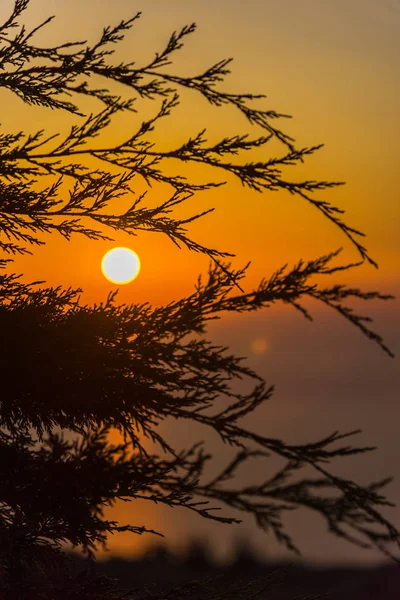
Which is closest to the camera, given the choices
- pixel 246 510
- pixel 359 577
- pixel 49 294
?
pixel 246 510

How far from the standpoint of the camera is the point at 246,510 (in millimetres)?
5555

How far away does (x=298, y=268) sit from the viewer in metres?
5.83

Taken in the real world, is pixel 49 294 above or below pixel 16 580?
above

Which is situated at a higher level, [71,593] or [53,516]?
[53,516]

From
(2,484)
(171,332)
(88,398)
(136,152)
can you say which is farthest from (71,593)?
(136,152)

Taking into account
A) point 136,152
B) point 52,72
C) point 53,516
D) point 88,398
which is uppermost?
point 52,72

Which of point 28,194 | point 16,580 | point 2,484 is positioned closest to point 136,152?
point 28,194

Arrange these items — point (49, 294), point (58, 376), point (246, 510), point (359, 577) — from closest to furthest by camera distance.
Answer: point (246, 510)
point (58, 376)
point (49, 294)
point (359, 577)

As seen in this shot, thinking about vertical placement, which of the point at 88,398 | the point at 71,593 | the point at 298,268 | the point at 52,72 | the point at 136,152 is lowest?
the point at 71,593

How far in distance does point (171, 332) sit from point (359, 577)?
1264 inches

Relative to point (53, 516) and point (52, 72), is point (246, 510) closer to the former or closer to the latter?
point (53, 516)

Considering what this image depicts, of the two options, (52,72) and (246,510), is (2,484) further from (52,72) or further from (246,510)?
(52,72)

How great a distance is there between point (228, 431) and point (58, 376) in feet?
4.67

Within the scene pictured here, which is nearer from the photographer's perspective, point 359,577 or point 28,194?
point 28,194
